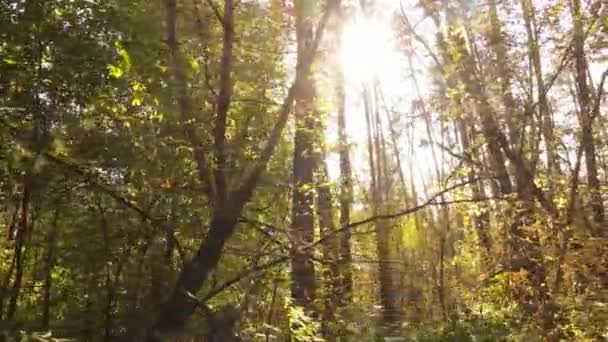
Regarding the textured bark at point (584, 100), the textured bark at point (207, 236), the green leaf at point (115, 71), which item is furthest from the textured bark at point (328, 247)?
the textured bark at point (584, 100)

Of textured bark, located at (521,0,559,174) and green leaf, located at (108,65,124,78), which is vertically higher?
textured bark, located at (521,0,559,174)

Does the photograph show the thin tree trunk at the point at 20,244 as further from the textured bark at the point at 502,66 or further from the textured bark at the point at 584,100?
the textured bark at the point at 502,66

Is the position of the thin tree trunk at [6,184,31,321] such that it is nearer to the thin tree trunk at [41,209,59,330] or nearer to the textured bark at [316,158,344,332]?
the thin tree trunk at [41,209,59,330]

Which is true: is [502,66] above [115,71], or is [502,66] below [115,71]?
above

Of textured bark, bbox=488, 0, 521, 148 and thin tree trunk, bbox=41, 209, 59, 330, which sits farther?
textured bark, bbox=488, 0, 521, 148

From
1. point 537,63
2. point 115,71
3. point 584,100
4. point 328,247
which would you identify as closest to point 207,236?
point 328,247

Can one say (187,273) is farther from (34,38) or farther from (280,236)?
(34,38)

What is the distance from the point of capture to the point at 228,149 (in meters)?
4.12

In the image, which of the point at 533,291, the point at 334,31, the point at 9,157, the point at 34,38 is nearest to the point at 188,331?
the point at 9,157

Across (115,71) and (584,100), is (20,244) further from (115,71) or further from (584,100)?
(584,100)

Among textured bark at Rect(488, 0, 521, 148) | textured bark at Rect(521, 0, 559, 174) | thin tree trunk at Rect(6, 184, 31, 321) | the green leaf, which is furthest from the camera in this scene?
textured bark at Rect(488, 0, 521, 148)

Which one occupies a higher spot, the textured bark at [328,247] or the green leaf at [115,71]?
the green leaf at [115,71]

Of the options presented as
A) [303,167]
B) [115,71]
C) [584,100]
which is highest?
[584,100]

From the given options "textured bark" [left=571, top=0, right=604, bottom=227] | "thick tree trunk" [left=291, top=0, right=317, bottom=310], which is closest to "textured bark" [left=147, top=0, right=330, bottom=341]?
"thick tree trunk" [left=291, top=0, right=317, bottom=310]
